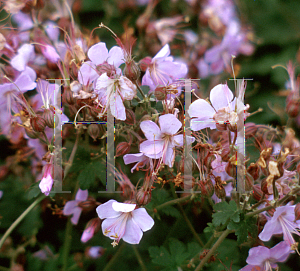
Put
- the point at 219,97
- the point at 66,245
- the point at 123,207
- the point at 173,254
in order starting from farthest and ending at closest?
1. the point at 66,245
2. the point at 173,254
3. the point at 219,97
4. the point at 123,207

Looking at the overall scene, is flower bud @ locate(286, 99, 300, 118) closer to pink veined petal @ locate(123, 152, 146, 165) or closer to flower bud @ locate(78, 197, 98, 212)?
pink veined petal @ locate(123, 152, 146, 165)

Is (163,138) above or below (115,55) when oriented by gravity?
below

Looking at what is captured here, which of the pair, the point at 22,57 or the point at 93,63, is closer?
the point at 93,63

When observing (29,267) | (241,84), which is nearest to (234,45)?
(241,84)

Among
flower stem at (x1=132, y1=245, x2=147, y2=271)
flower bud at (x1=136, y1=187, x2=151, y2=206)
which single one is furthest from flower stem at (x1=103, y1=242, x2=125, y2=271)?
flower bud at (x1=136, y1=187, x2=151, y2=206)

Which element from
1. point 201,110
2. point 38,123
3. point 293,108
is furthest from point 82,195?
point 293,108

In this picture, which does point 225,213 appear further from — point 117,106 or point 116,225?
point 117,106
